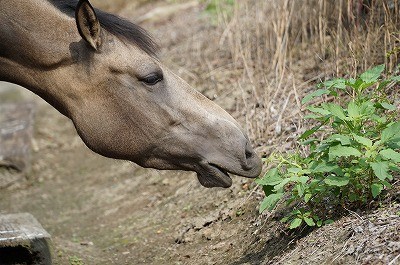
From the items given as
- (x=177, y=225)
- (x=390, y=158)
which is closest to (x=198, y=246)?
(x=177, y=225)

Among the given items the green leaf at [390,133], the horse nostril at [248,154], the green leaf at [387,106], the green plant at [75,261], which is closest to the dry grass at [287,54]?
the green leaf at [387,106]

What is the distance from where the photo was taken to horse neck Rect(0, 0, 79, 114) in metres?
3.94

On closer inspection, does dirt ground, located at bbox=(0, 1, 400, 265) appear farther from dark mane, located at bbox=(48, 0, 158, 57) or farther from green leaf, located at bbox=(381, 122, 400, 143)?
dark mane, located at bbox=(48, 0, 158, 57)

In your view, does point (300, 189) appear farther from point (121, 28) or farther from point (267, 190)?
point (121, 28)

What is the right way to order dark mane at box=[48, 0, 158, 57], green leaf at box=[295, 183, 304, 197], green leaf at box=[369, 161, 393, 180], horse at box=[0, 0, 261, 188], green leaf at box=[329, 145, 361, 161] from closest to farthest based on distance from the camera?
green leaf at box=[369, 161, 393, 180]
green leaf at box=[329, 145, 361, 161]
green leaf at box=[295, 183, 304, 197]
horse at box=[0, 0, 261, 188]
dark mane at box=[48, 0, 158, 57]

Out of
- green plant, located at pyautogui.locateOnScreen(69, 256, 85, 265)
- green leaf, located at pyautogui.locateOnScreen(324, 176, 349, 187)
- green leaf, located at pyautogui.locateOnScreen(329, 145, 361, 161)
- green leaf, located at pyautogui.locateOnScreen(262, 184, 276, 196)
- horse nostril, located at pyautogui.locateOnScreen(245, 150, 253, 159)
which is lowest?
green plant, located at pyautogui.locateOnScreen(69, 256, 85, 265)

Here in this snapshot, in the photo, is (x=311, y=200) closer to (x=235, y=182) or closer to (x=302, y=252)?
(x=302, y=252)

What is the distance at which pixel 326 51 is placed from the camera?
5.99 meters

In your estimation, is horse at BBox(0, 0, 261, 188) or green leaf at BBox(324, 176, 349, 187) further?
horse at BBox(0, 0, 261, 188)

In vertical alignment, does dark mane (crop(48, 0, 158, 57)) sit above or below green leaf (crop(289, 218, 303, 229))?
above

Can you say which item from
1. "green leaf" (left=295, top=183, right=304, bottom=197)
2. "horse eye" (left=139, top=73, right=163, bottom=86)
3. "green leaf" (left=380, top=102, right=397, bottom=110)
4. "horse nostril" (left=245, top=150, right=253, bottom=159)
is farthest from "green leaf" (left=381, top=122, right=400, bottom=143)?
"horse eye" (left=139, top=73, right=163, bottom=86)

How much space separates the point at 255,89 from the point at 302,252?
232cm

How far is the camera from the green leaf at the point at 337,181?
357 centimetres

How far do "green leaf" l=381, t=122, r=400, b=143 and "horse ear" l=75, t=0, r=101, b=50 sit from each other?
1.56 meters
